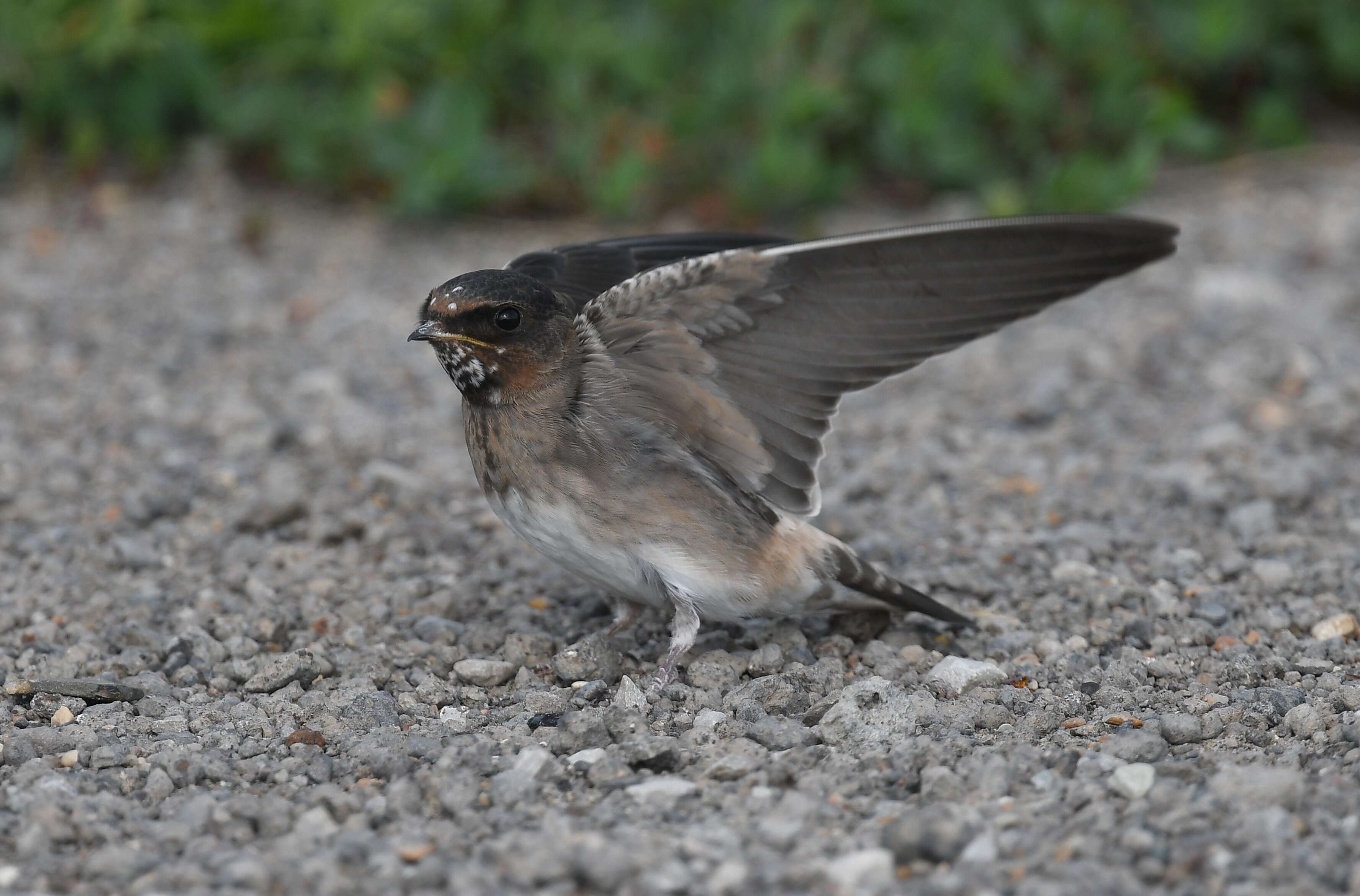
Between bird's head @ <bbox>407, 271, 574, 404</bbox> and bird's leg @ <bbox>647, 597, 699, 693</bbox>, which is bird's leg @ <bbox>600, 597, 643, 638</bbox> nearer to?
bird's leg @ <bbox>647, 597, 699, 693</bbox>

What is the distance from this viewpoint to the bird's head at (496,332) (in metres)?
4.83

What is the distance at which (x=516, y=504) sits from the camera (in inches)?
194

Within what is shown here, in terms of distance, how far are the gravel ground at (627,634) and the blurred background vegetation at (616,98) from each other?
0.53m

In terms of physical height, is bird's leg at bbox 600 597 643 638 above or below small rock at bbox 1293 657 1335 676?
above

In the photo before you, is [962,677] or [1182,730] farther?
[962,677]

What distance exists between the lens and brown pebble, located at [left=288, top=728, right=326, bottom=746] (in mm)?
4348

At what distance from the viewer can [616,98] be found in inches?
376

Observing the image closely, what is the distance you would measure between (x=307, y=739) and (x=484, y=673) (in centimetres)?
67

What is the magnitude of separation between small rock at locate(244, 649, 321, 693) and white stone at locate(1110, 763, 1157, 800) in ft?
7.72

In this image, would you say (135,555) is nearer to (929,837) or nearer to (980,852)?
(929,837)

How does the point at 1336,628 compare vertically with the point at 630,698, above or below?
below

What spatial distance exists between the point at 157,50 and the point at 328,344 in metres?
2.41

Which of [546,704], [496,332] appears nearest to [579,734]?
[546,704]

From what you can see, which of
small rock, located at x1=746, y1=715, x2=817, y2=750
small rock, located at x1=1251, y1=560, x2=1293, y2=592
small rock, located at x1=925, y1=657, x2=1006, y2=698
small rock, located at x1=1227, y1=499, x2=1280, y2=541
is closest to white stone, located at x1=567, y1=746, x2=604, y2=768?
small rock, located at x1=746, y1=715, x2=817, y2=750
